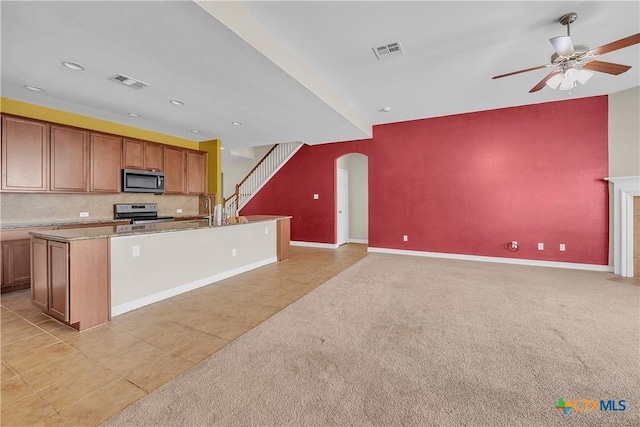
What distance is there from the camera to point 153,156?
5.59 metres

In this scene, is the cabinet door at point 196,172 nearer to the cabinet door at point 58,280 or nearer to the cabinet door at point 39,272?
the cabinet door at point 39,272

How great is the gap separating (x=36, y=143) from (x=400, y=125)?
21.1 ft

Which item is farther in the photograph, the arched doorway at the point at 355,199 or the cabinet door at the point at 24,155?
the arched doorway at the point at 355,199

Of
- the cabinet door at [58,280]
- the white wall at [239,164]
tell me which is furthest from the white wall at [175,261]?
the white wall at [239,164]

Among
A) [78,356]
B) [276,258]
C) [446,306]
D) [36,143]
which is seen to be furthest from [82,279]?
[446,306]

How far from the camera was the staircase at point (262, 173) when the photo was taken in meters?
7.71

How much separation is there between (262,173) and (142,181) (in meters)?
3.37

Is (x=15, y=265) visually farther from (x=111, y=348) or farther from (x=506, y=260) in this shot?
(x=506, y=260)

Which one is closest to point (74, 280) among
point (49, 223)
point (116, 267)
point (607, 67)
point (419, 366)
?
point (116, 267)

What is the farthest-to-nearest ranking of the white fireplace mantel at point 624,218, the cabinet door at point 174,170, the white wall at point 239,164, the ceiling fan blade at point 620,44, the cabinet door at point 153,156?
the white wall at point 239,164 → the cabinet door at point 174,170 → the cabinet door at point 153,156 → the white fireplace mantel at point 624,218 → the ceiling fan blade at point 620,44

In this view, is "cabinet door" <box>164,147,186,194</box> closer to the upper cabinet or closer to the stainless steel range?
the upper cabinet

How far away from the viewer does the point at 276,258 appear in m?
5.55

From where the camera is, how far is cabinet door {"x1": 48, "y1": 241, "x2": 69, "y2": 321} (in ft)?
8.36

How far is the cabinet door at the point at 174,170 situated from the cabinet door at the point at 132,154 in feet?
1.65
